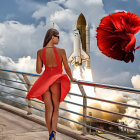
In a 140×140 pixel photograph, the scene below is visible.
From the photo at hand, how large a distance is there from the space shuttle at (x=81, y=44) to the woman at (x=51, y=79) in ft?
73.6

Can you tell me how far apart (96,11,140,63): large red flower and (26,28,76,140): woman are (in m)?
1.36

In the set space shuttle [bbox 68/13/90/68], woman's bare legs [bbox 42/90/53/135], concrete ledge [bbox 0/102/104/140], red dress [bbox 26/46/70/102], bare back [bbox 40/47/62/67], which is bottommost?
concrete ledge [bbox 0/102/104/140]

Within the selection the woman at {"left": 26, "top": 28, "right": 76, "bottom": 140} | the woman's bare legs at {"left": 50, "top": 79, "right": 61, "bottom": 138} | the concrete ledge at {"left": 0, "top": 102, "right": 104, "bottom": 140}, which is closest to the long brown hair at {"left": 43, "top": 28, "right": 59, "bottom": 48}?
the woman at {"left": 26, "top": 28, "right": 76, "bottom": 140}

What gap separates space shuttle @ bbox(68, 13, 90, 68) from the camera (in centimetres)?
2580

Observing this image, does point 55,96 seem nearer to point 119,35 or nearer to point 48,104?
point 48,104

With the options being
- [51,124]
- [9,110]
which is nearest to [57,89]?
[51,124]

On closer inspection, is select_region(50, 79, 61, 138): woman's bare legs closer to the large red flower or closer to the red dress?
the red dress

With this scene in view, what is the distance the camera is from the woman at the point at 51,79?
2611 millimetres

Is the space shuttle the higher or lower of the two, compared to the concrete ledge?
higher

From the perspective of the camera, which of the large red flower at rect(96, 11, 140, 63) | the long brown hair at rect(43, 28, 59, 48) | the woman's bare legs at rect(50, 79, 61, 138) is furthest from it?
the woman's bare legs at rect(50, 79, 61, 138)

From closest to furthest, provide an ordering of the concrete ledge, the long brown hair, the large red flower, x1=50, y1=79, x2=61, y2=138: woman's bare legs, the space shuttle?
the large red flower, the long brown hair, x1=50, y1=79, x2=61, y2=138: woman's bare legs, the concrete ledge, the space shuttle

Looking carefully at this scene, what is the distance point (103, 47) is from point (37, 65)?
161 centimetres

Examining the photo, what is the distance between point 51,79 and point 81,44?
984 inches

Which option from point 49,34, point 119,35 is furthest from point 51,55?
point 119,35
